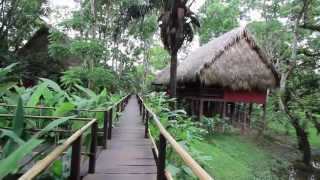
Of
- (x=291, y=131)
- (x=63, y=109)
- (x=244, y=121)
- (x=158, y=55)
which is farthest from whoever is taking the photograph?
(x=158, y=55)

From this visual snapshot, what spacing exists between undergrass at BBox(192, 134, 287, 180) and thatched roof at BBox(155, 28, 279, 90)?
87.6 inches

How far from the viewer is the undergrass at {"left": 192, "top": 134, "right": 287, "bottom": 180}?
10373 millimetres

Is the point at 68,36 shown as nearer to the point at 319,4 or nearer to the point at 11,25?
the point at 11,25

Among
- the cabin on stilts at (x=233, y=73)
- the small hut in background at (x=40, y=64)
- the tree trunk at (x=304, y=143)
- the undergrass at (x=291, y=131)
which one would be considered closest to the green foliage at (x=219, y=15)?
the undergrass at (x=291, y=131)

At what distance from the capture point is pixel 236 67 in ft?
54.0

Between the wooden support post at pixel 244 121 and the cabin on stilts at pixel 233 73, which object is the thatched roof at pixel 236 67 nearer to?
the cabin on stilts at pixel 233 73

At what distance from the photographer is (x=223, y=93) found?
1717 cm

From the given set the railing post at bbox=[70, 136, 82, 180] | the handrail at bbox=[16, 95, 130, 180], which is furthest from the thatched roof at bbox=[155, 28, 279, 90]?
the railing post at bbox=[70, 136, 82, 180]

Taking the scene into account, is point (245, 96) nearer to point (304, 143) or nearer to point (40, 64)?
point (304, 143)

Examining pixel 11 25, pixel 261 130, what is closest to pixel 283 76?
pixel 261 130

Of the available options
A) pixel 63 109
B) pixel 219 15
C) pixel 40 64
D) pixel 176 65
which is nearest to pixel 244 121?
pixel 176 65

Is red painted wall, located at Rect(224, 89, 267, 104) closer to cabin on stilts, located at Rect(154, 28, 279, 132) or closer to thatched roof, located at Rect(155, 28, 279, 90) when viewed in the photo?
cabin on stilts, located at Rect(154, 28, 279, 132)

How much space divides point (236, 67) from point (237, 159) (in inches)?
201

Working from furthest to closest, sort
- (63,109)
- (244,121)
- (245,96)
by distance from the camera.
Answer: (244,121)
(245,96)
(63,109)
